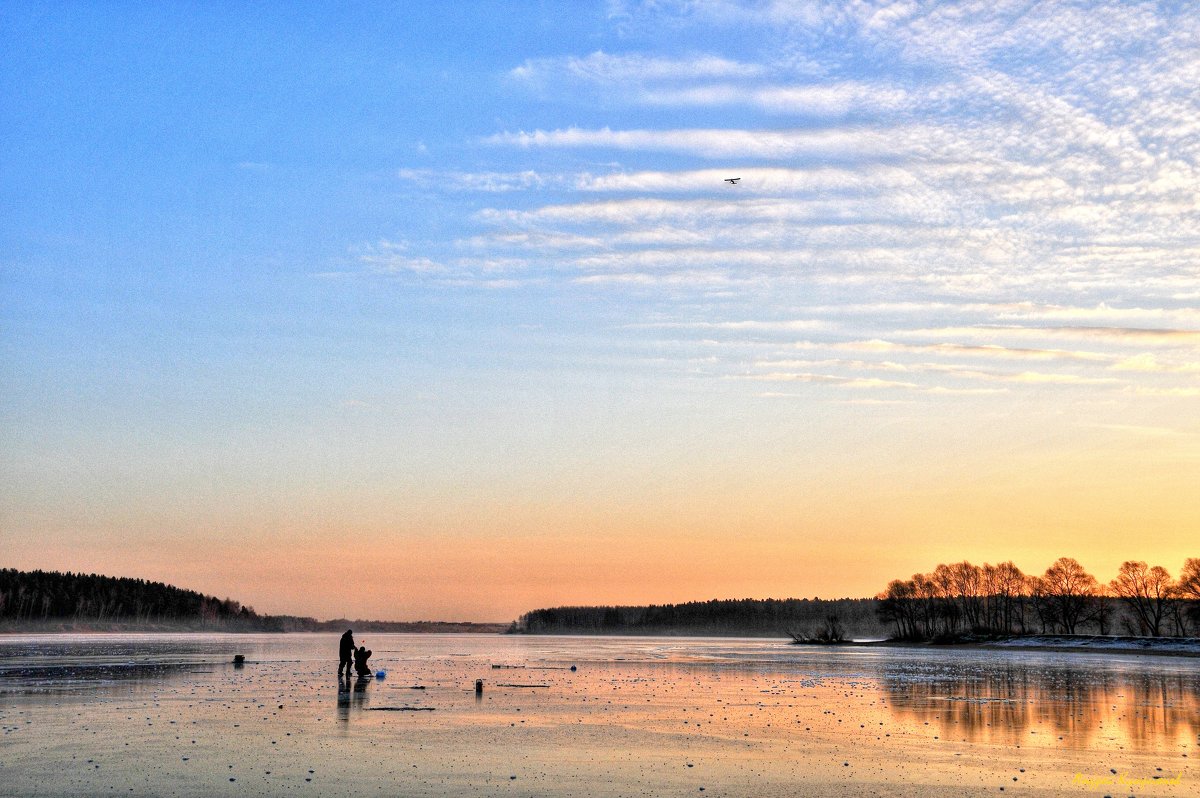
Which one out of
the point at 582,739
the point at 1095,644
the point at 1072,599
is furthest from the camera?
the point at 1072,599

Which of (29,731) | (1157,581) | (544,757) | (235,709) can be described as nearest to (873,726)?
(544,757)

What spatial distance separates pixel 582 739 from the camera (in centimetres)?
2639

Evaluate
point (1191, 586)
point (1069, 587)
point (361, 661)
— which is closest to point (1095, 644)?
point (1191, 586)

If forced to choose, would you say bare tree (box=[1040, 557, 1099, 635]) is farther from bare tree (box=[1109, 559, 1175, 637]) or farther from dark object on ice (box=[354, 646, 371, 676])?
dark object on ice (box=[354, 646, 371, 676])

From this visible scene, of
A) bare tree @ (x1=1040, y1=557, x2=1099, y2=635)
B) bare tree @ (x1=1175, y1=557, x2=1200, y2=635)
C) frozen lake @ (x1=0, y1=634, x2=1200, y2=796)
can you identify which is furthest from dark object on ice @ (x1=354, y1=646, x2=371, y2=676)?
bare tree @ (x1=1040, y1=557, x2=1099, y2=635)

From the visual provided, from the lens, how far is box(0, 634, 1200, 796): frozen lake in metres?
19.6

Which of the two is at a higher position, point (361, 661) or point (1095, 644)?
point (361, 661)

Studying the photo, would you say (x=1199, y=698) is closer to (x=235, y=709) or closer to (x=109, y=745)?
(x=235, y=709)

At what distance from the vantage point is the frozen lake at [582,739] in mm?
19625

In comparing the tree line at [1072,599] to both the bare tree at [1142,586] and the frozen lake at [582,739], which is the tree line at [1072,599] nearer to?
the bare tree at [1142,586]

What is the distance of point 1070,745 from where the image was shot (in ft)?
84.4

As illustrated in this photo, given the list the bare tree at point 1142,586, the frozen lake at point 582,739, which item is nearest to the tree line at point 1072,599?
the bare tree at point 1142,586

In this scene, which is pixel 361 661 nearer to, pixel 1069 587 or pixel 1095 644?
pixel 1095 644

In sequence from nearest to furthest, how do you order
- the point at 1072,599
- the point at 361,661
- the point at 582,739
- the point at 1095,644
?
the point at 582,739
the point at 361,661
the point at 1095,644
the point at 1072,599
